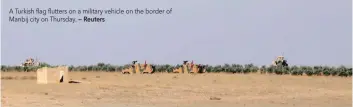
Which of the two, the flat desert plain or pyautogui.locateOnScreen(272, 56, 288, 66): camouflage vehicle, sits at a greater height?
pyautogui.locateOnScreen(272, 56, 288, 66): camouflage vehicle

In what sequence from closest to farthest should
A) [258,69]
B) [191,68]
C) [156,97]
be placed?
1. [156,97]
2. [191,68]
3. [258,69]

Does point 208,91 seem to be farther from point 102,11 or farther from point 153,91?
point 102,11

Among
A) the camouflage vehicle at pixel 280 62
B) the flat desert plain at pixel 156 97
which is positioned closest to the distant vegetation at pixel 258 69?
the camouflage vehicle at pixel 280 62

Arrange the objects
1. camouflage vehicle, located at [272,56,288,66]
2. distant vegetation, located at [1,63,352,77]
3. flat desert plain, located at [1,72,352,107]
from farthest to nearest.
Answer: camouflage vehicle, located at [272,56,288,66] < distant vegetation, located at [1,63,352,77] < flat desert plain, located at [1,72,352,107]

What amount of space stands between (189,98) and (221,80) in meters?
14.8

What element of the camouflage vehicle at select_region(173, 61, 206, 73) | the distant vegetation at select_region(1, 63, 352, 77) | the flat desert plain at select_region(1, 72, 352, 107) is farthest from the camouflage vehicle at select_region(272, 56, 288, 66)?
the flat desert plain at select_region(1, 72, 352, 107)

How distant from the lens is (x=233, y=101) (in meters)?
23.3

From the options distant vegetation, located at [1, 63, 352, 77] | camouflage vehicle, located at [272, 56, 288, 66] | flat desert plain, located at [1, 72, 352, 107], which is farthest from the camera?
camouflage vehicle, located at [272, 56, 288, 66]

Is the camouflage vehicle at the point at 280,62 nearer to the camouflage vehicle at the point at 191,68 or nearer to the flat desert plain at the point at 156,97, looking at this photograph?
the camouflage vehicle at the point at 191,68

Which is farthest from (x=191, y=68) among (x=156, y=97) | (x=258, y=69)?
(x=156, y=97)

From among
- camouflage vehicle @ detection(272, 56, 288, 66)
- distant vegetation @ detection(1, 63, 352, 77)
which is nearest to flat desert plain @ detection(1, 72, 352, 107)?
distant vegetation @ detection(1, 63, 352, 77)

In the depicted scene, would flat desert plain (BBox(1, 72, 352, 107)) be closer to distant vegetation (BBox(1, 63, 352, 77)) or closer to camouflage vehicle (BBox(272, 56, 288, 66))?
distant vegetation (BBox(1, 63, 352, 77))

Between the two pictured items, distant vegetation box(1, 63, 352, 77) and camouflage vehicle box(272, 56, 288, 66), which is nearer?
distant vegetation box(1, 63, 352, 77)

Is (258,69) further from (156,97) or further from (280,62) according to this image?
(156,97)
